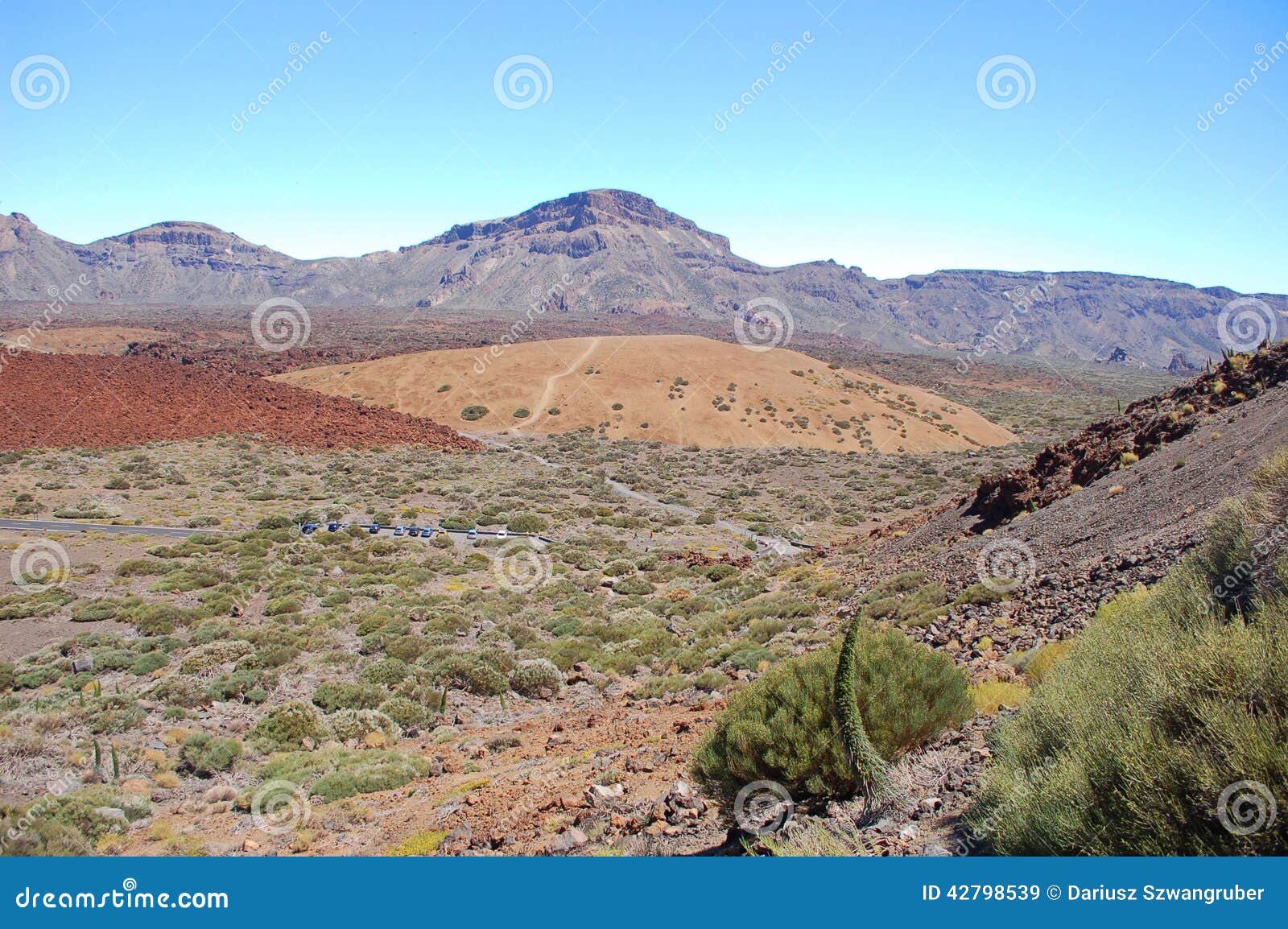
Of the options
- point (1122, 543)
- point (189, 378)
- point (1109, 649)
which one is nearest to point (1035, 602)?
point (1122, 543)

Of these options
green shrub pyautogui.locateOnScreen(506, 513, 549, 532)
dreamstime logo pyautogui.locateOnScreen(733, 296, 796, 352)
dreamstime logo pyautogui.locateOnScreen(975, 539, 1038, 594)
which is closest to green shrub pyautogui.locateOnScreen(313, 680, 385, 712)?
dreamstime logo pyautogui.locateOnScreen(975, 539, 1038, 594)

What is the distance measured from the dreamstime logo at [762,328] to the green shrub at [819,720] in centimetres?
6732

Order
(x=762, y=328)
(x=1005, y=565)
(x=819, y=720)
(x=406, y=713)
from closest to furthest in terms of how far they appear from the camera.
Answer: (x=819, y=720) → (x=406, y=713) → (x=1005, y=565) → (x=762, y=328)

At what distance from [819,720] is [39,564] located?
2137cm

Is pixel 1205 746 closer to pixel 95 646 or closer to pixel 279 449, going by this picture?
pixel 95 646

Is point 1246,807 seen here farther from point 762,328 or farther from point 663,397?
point 762,328

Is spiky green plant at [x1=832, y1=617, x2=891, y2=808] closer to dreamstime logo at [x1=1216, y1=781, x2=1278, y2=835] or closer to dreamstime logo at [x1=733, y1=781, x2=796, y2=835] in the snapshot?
dreamstime logo at [x1=733, y1=781, x2=796, y2=835]

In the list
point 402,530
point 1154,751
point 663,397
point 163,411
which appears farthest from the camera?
point 663,397

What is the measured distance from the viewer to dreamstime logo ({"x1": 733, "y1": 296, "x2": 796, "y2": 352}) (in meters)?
102

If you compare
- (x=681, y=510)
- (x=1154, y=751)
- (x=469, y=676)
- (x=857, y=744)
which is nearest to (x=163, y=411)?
(x=681, y=510)

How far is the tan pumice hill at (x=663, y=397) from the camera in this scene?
175ft

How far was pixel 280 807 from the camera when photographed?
8398mm

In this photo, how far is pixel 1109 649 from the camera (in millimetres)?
5492
